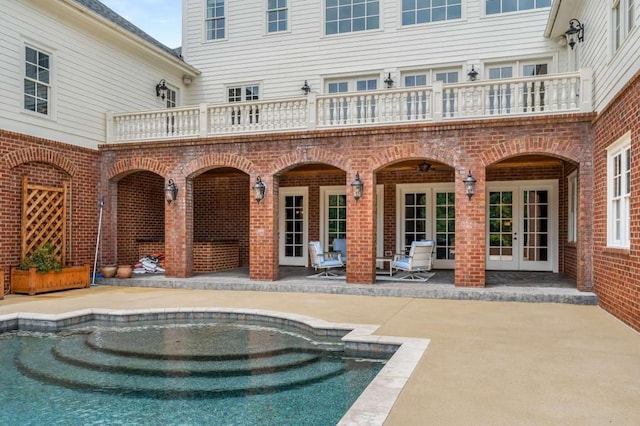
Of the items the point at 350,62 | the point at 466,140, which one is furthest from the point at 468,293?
the point at 350,62

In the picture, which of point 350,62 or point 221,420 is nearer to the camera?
point 221,420

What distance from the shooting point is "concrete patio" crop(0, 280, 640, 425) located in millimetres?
3496

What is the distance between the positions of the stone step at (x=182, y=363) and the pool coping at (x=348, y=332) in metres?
0.65

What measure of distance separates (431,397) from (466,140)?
6694mm

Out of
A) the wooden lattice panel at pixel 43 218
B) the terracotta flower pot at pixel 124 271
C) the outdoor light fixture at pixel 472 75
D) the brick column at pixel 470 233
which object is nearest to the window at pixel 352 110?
the brick column at pixel 470 233

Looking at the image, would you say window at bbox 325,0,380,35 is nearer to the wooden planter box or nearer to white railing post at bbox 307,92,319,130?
white railing post at bbox 307,92,319,130

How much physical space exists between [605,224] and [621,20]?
3.05m

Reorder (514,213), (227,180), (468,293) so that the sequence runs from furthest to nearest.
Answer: (227,180), (514,213), (468,293)

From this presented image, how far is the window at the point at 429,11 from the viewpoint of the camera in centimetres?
1259

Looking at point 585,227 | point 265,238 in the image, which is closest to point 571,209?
point 585,227

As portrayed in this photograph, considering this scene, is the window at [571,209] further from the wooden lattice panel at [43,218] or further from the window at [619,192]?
the wooden lattice panel at [43,218]

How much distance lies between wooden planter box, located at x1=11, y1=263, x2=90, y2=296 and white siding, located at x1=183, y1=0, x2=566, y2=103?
6.60 m

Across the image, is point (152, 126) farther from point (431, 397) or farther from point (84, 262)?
point (431, 397)

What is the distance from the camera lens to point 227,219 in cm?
1486
